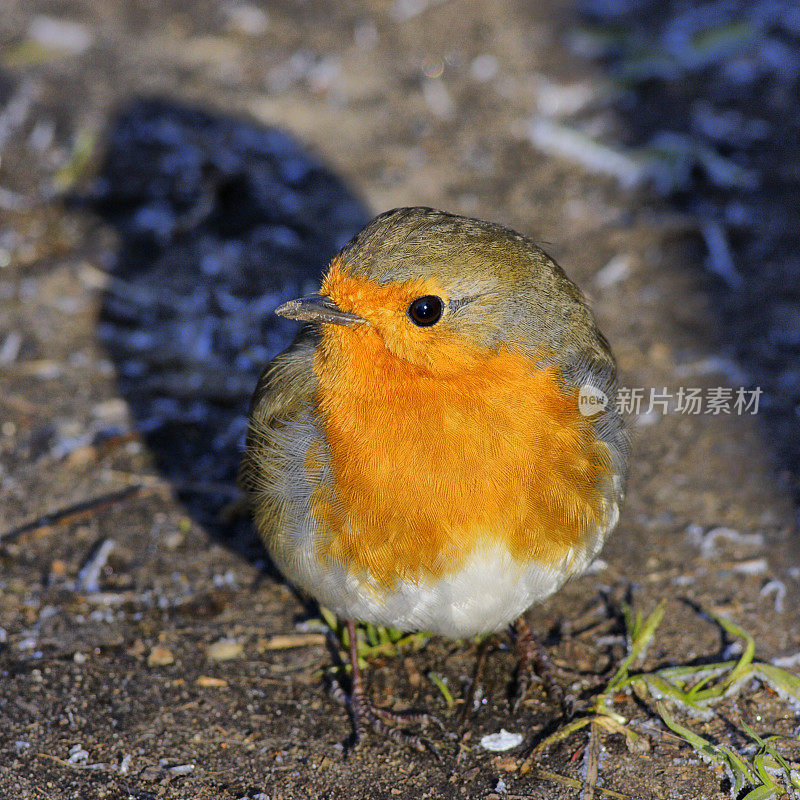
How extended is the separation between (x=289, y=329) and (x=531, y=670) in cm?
206

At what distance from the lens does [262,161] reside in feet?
17.1

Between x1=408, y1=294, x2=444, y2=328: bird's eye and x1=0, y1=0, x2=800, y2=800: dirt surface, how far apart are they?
0.90 metres

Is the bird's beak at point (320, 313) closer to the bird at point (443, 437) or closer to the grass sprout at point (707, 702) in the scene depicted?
the bird at point (443, 437)

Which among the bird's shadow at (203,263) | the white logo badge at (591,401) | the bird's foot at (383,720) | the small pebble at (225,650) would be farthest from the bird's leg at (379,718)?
the white logo badge at (591,401)

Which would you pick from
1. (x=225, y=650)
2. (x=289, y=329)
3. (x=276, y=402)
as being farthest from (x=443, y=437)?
(x=289, y=329)

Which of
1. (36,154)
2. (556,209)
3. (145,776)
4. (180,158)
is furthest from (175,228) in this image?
(145,776)

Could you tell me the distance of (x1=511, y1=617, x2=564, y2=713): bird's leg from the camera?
9.66 feet

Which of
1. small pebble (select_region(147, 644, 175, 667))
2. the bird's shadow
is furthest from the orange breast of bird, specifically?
the bird's shadow

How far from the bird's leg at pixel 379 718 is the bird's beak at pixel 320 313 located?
986mm

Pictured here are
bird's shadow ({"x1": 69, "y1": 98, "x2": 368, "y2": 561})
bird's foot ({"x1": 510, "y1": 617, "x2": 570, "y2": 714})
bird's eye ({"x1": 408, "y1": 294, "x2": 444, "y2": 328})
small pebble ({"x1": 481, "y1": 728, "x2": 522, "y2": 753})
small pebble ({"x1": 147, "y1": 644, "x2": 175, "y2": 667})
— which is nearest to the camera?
bird's eye ({"x1": 408, "y1": 294, "x2": 444, "y2": 328})

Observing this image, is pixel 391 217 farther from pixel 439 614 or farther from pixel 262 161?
pixel 262 161

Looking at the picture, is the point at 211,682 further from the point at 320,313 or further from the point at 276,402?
the point at 320,313

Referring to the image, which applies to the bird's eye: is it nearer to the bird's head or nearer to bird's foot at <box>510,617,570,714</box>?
the bird's head

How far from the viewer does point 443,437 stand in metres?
2.48
